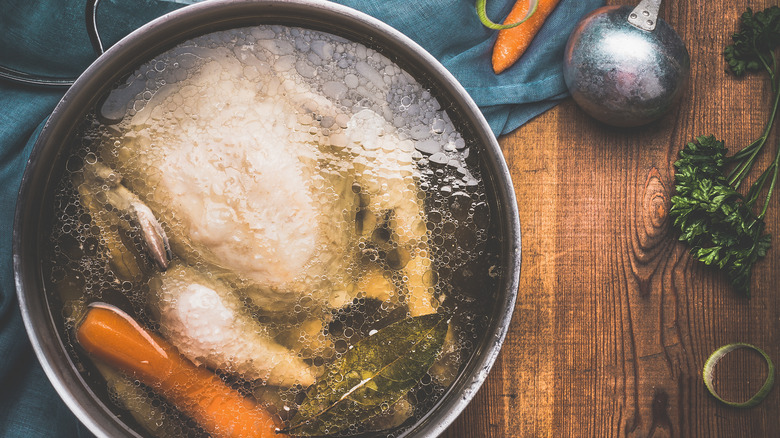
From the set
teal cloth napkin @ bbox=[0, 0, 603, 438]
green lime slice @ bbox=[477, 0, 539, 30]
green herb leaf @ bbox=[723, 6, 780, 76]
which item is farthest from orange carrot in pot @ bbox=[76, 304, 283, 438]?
green herb leaf @ bbox=[723, 6, 780, 76]

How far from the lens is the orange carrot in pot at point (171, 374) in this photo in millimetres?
763

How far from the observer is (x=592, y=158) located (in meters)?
0.95

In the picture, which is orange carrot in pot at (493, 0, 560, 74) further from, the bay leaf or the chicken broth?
the bay leaf

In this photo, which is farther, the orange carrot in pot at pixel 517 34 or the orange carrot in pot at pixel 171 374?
the orange carrot in pot at pixel 517 34

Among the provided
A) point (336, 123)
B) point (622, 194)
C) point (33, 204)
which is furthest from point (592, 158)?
point (33, 204)

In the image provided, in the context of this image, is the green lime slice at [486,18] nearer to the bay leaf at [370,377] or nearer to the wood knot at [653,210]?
the wood knot at [653,210]

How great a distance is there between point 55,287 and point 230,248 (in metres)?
0.26

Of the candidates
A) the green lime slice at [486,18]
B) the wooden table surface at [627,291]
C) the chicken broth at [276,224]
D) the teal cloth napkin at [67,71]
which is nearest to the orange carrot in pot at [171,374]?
the chicken broth at [276,224]

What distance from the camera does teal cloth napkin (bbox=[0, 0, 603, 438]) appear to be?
0.88 m

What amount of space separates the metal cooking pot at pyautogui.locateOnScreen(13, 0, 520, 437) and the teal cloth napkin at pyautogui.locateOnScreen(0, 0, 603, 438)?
15cm

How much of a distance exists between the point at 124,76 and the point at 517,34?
632 mm

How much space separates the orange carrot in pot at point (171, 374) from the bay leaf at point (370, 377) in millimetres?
68

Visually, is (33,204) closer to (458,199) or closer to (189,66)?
(189,66)

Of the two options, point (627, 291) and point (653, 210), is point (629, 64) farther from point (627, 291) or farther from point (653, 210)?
point (627, 291)
